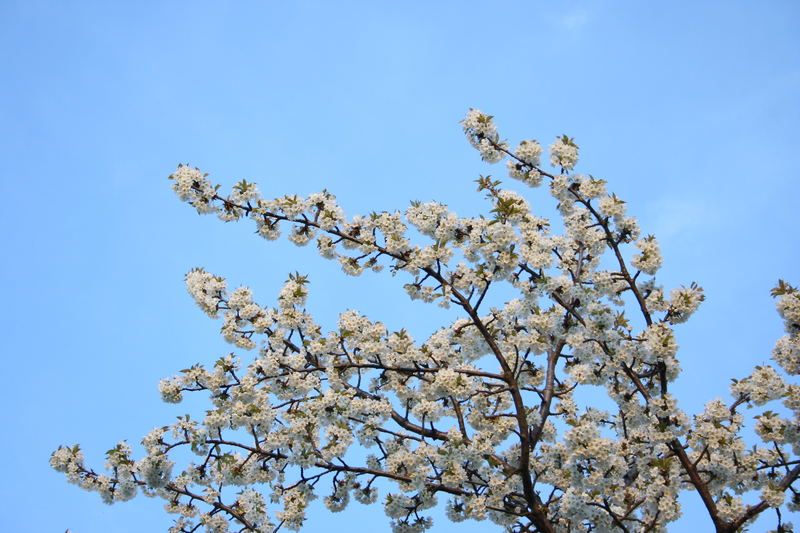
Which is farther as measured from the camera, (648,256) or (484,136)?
(484,136)

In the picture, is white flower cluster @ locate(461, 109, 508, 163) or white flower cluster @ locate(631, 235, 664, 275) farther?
white flower cluster @ locate(461, 109, 508, 163)

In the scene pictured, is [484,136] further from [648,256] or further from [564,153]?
[648,256]

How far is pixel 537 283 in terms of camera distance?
32.5 ft

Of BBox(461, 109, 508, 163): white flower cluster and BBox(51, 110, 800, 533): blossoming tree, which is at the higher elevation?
BBox(461, 109, 508, 163): white flower cluster

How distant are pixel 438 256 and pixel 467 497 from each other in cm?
338

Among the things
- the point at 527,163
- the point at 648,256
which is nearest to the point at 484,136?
the point at 527,163

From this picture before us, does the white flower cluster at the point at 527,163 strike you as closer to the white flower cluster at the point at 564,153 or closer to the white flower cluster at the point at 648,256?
the white flower cluster at the point at 564,153

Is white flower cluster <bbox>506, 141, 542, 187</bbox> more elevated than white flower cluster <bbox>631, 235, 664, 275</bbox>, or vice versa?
white flower cluster <bbox>506, 141, 542, 187</bbox>

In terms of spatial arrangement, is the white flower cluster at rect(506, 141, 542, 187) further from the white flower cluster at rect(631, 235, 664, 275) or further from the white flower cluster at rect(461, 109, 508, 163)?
the white flower cluster at rect(631, 235, 664, 275)

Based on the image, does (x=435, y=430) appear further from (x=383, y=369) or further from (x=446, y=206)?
(x=446, y=206)

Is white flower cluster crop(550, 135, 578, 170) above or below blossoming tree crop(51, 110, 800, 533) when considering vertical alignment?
above

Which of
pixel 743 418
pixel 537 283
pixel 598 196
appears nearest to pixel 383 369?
pixel 537 283

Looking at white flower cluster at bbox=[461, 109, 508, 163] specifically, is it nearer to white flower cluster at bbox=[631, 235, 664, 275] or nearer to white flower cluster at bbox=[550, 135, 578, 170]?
white flower cluster at bbox=[550, 135, 578, 170]

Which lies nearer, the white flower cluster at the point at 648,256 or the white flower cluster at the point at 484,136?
the white flower cluster at the point at 648,256
